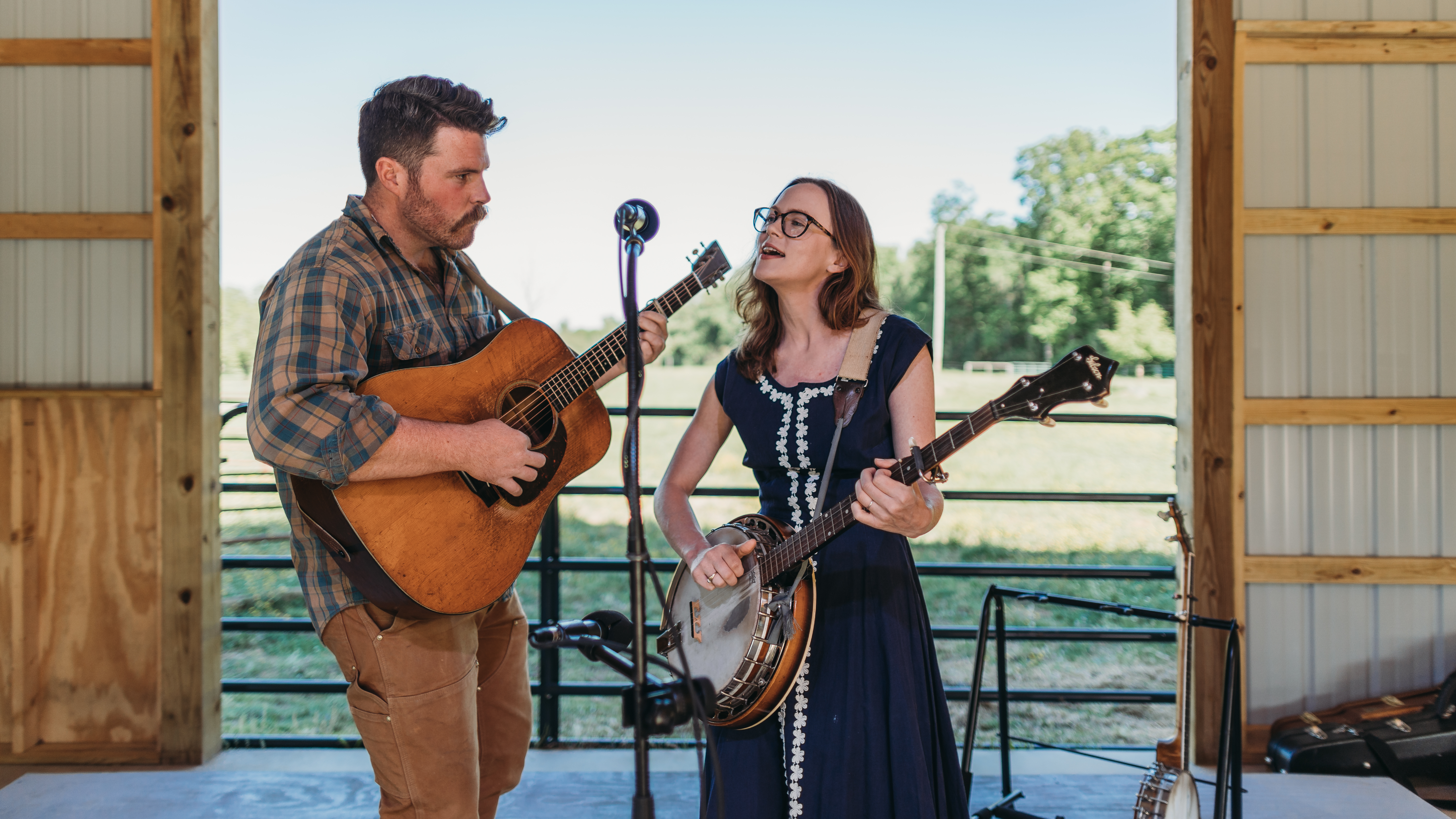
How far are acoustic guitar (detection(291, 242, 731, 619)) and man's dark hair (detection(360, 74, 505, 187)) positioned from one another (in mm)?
Result: 411

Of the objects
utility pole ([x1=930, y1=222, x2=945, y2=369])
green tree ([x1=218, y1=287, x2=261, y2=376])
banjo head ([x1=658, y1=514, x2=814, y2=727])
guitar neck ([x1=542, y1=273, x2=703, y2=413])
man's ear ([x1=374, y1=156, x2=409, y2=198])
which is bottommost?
banjo head ([x1=658, y1=514, x2=814, y2=727])

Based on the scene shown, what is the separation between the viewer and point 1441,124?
311cm

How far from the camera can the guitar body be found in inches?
64.7

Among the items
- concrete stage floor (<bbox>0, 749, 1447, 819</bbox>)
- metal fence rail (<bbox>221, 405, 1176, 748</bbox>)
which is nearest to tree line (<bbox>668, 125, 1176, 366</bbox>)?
metal fence rail (<bbox>221, 405, 1176, 748</bbox>)

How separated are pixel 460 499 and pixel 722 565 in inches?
21.7

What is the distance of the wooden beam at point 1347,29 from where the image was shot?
3.07 metres

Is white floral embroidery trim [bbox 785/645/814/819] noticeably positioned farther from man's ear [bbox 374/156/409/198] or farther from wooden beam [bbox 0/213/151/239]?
wooden beam [bbox 0/213/151/239]

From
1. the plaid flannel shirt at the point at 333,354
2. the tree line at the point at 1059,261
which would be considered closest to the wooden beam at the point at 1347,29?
the plaid flannel shirt at the point at 333,354

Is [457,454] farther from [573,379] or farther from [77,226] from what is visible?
[77,226]

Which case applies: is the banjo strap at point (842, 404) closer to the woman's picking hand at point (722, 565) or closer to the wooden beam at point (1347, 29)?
the woman's picking hand at point (722, 565)

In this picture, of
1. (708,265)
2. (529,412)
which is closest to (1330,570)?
(708,265)

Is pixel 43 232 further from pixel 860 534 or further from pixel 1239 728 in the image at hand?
pixel 1239 728

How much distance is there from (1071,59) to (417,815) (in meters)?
13.5

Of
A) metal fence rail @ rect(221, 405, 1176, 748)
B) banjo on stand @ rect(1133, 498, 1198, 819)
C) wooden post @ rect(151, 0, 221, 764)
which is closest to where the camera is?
banjo on stand @ rect(1133, 498, 1198, 819)
